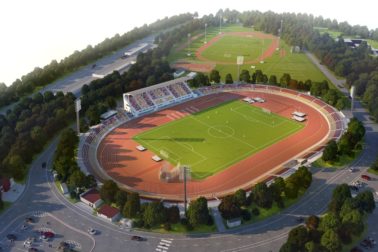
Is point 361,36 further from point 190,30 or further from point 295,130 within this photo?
point 295,130

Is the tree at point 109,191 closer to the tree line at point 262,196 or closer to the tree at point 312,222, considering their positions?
the tree line at point 262,196

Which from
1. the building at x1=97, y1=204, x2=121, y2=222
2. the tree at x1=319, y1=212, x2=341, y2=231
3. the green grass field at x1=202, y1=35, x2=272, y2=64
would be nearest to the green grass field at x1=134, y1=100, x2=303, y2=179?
the building at x1=97, y1=204, x2=121, y2=222

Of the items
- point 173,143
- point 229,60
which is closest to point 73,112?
point 173,143

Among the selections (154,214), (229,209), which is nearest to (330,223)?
(229,209)

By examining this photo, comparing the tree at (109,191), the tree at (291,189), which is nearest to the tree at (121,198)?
the tree at (109,191)

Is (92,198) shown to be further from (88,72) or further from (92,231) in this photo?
(88,72)
